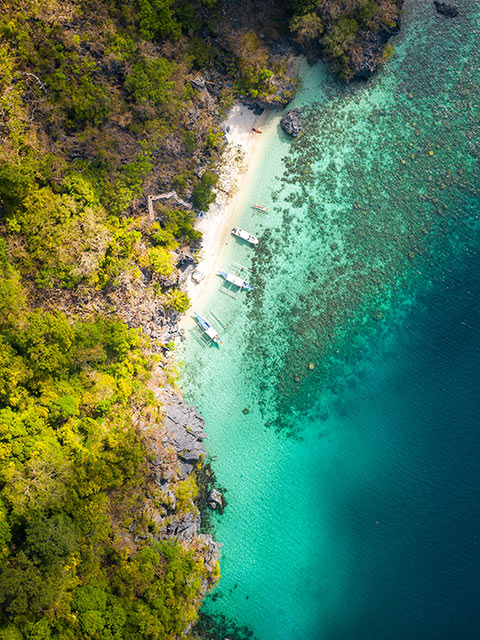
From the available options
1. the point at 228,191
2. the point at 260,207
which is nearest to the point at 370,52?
the point at 260,207

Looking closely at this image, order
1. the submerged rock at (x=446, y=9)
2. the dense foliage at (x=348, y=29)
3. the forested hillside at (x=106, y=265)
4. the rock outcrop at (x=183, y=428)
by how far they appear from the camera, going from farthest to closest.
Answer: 1. the submerged rock at (x=446, y=9)
2. the dense foliage at (x=348, y=29)
3. the rock outcrop at (x=183, y=428)
4. the forested hillside at (x=106, y=265)

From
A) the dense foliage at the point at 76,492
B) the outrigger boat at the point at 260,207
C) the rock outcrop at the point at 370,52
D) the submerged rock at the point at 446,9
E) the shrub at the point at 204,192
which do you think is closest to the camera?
the dense foliage at the point at 76,492

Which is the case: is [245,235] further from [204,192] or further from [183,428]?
[183,428]

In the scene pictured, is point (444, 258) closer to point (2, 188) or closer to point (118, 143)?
point (118, 143)

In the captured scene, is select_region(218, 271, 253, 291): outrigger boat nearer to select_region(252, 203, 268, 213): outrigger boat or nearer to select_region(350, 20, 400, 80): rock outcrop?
select_region(252, 203, 268, 213): outrigger boat

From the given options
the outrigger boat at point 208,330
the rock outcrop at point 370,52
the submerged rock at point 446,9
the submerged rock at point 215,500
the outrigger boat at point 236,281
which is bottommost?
the submerged rock at point 215,500

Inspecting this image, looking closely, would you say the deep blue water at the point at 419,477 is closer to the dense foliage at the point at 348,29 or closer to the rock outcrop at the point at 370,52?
the rock outcrop at the point at 370,52

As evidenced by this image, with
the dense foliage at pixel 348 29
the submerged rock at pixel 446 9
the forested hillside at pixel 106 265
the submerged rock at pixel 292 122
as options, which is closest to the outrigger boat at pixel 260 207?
the forested hillside at pixel 106 265
